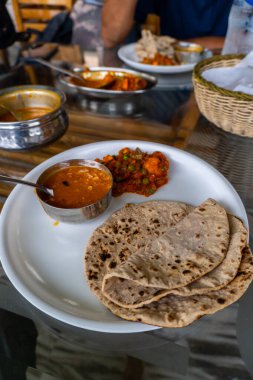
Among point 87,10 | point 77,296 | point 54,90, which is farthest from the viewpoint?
point 87,10

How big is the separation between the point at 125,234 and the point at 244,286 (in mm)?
595

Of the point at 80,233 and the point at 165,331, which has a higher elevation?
the point at 80,233

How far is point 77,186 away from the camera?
5.48ft

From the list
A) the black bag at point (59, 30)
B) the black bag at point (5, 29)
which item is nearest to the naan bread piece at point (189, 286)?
the black bag at point (5, 29)

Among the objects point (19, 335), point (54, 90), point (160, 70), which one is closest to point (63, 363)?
point (19, 335)

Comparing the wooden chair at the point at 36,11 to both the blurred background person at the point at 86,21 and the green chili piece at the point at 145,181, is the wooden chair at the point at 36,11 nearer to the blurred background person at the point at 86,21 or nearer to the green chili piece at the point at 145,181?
the blurred background person at the point at 86,21

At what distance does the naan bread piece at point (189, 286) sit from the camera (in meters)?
1.17

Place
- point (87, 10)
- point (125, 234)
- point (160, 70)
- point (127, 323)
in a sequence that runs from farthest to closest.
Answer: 1. point (87, 10)
2. point (160, 70)
3. point (125, 234)
4. point (127, 323)

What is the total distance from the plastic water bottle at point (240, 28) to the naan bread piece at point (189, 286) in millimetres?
2031

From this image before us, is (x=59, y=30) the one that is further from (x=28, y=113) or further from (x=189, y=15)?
(x=28, y=113)

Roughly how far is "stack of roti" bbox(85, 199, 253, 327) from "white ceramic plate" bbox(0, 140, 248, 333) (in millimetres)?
63

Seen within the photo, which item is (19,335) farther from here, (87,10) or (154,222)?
(87,10)

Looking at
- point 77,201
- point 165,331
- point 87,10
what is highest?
point 87,10

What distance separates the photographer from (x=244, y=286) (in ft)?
3.95
